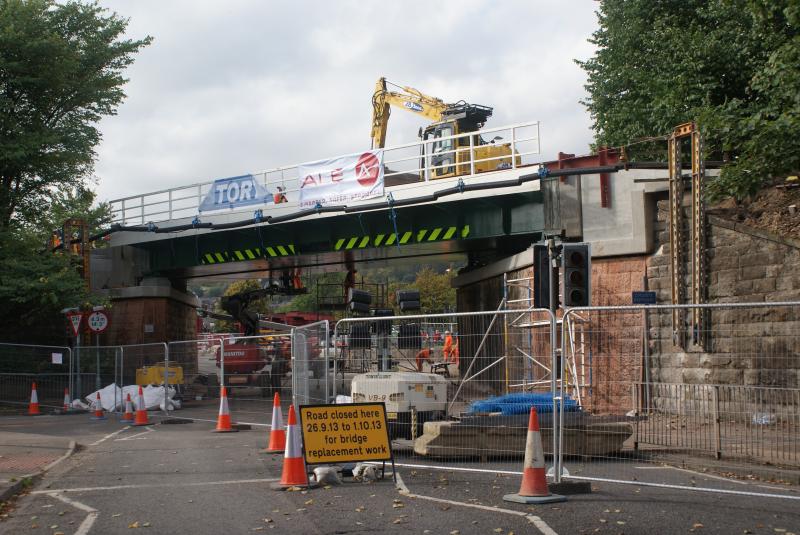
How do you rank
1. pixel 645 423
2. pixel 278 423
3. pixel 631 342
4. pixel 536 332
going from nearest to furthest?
1. pixel 645 423
2. pixel 536 332
3. pixel 631 342
4. pixel 278 423

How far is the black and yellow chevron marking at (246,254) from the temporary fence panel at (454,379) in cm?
1478

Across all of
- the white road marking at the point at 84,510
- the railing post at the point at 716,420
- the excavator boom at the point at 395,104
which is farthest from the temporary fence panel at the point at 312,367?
the excavator boom at the point at 395,104

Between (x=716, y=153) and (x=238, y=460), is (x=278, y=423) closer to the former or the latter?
(x=238, y=460)

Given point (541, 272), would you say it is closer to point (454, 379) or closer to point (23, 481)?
point (454, 379)

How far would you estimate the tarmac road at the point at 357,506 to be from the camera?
753cm

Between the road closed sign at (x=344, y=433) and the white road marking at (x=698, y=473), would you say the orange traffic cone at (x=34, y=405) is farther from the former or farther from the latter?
the white road marking at (x=698, y=473)

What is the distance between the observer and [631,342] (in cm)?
1227

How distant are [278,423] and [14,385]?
14.4 m

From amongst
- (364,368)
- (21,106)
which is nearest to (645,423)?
(364,368)

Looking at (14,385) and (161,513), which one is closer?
(161,513)

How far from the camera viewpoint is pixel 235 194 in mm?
27719

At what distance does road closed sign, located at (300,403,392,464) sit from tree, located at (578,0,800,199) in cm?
926

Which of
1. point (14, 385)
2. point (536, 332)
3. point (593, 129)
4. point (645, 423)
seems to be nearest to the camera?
point (645, 423)

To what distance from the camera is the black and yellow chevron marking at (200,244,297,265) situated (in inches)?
1089
